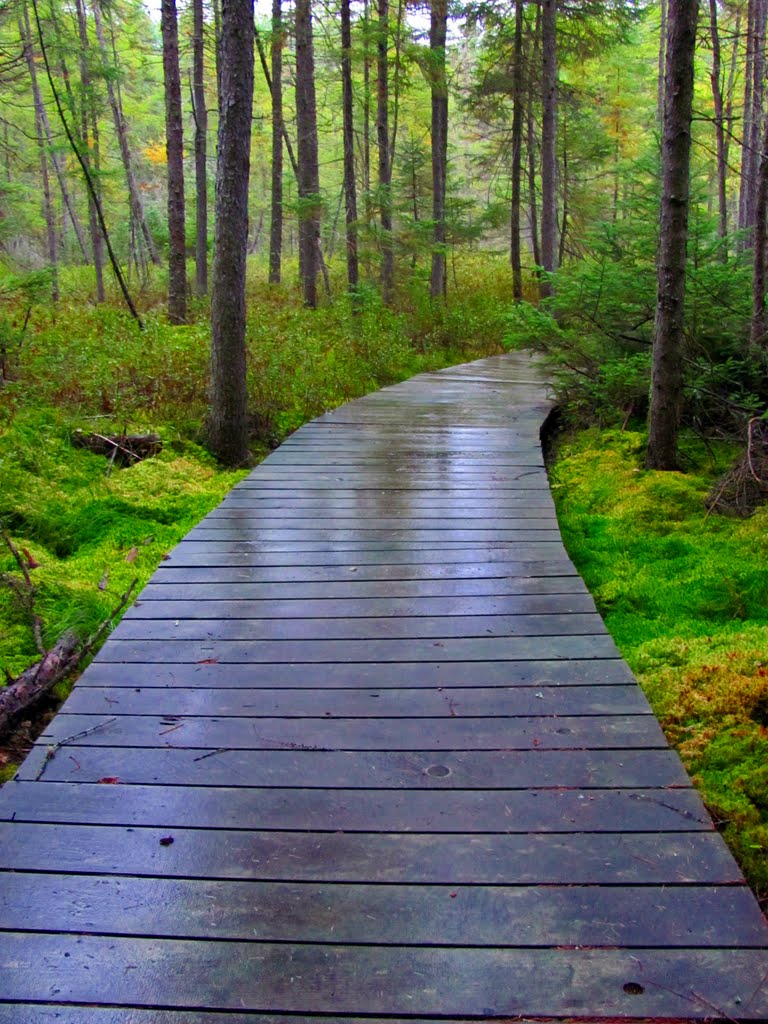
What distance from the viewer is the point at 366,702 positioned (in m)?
2.82

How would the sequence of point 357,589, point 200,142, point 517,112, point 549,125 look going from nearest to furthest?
point 357,589 < point 549,125 < point 200,142 < point 517,112

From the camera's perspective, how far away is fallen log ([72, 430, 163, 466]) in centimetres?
725

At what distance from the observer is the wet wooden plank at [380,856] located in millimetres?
1945

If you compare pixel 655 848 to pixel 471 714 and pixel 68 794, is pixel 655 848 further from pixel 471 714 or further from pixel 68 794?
pixel 68 794

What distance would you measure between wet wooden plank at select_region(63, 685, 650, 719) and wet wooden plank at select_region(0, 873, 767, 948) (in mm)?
851

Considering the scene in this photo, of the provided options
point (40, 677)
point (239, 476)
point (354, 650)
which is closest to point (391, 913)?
A: point (354, 650)

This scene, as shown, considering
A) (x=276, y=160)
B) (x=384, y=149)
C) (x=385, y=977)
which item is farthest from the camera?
(x=276, y=160)

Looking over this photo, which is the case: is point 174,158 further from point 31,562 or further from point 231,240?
point 31,562

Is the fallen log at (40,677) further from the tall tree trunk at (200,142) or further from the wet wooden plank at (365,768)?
the tall tree trunk at (200,142)

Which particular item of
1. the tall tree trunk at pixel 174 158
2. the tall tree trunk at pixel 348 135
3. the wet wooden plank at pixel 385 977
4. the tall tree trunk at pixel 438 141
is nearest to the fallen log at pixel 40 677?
the wet wooden plank at pixel 385 977

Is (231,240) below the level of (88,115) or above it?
below

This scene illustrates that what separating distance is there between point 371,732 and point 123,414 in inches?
239

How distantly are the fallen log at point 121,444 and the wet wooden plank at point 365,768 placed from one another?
5.06 metres

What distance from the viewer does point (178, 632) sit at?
3463 millimetres
